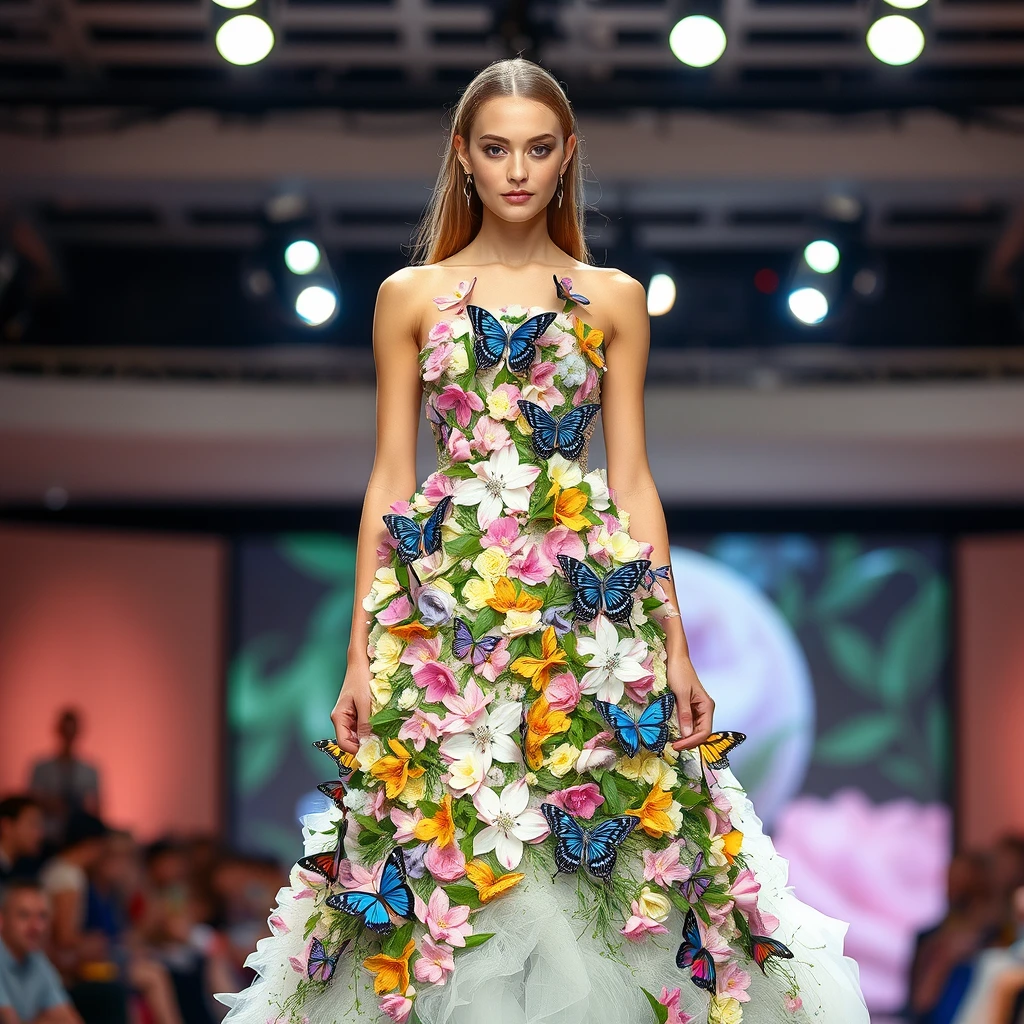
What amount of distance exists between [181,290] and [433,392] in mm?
7152

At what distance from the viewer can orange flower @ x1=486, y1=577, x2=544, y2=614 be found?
6.40 ft

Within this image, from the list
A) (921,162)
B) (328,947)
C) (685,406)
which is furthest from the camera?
(685,406)

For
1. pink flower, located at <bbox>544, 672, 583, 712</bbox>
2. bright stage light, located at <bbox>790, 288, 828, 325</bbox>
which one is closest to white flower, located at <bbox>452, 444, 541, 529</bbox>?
pink flower, located at <bbox>544, 672, 583, 712</bbox>

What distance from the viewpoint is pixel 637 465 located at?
2.14 meters

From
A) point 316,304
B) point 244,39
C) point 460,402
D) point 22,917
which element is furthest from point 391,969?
point 316,304

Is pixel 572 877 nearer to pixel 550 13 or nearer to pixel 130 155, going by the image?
pixel 550 13

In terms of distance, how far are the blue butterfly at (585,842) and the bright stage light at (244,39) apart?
155 inches

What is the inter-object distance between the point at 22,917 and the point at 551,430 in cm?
262

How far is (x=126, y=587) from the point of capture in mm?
9195

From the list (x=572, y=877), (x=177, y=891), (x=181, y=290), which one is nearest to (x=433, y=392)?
(x=572, y=877)

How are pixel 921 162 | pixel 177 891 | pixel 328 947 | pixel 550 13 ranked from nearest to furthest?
pixel 328 947 → pixel 177 891 → pixel 550 13 → pixel 921 162

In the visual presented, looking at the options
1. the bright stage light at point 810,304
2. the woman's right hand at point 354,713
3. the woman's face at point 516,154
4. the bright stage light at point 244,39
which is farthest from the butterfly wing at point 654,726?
the bright stage light at point 810,304

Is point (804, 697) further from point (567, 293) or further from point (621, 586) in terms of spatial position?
point (621, 586)

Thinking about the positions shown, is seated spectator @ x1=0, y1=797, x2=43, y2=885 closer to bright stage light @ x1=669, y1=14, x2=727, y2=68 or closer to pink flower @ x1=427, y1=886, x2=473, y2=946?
bright stage light @ x1=669, y1=14, x2=727, y2=68
